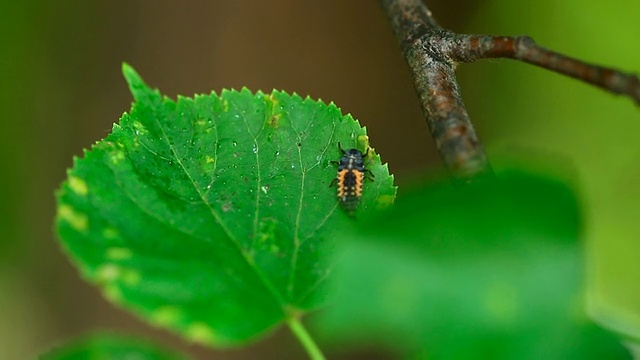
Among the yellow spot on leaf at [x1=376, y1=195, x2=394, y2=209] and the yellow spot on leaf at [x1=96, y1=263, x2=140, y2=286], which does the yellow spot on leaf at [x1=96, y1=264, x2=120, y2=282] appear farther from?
the yellow spot on leaf at [x1=376, y1=195, x2=394, y2=209]

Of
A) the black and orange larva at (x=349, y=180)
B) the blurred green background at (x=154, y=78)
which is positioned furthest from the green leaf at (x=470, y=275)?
the blurred green background at (x=154, y=78)

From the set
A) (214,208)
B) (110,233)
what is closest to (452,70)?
(214,208)

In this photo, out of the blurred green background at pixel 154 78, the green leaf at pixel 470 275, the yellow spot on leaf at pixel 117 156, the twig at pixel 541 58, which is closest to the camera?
the green leaf at pixel 470 275

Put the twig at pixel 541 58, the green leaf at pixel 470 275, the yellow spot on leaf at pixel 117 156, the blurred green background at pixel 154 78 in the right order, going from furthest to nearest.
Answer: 1. the blurred green background at pixel 154 78
2. the yellow spot on leaf at pixel 117 156
3. the twig at pixel 541 58
4. the green leaf at pixel 470 275

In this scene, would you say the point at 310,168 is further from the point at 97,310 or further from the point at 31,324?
the point at 31,324

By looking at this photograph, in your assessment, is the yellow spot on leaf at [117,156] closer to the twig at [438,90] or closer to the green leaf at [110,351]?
the green leaf at [110,351]

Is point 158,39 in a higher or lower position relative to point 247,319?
higher

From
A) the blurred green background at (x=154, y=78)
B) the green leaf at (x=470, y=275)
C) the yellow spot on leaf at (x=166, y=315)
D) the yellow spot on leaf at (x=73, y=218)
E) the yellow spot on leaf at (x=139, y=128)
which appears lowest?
the green leaf at (x=470, y=275)

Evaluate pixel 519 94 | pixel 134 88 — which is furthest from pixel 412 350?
pixel 519 94
